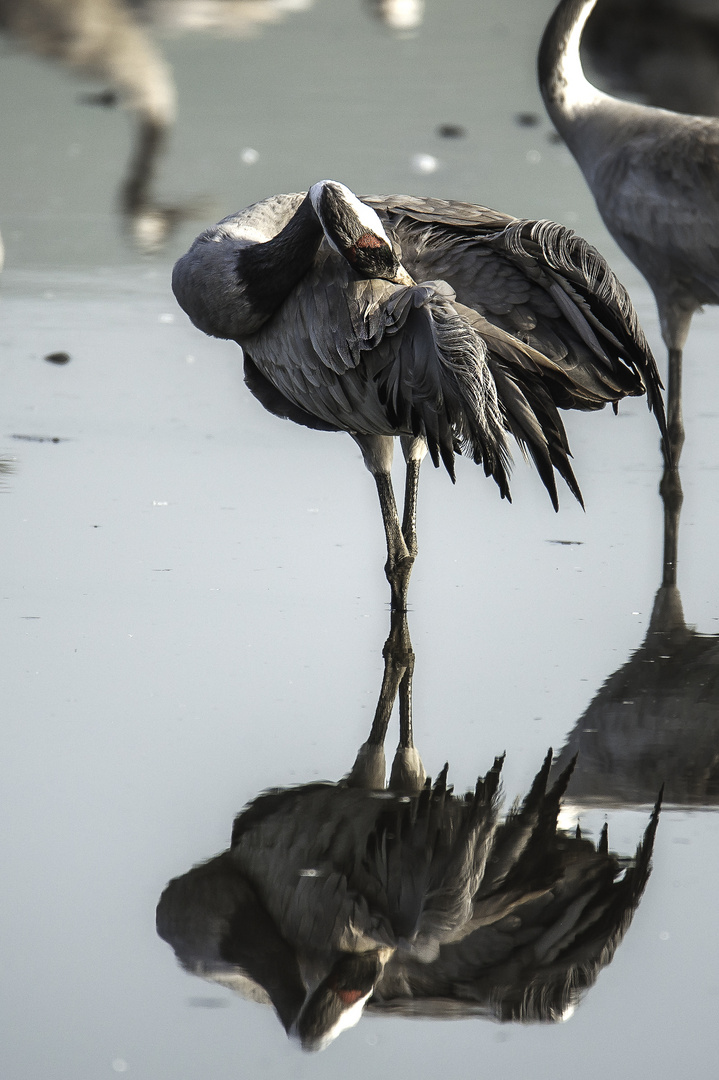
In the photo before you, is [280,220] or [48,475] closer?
[280,220]

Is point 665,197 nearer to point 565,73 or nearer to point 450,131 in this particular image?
point 565,73

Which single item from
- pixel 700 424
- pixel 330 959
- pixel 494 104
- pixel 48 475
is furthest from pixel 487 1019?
pixel 494 104

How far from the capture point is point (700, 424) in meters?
6.42

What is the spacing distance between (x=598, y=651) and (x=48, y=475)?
2376mm

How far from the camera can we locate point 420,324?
12.9ft

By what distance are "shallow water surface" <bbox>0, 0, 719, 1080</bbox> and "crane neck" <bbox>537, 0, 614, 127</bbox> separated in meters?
1.31

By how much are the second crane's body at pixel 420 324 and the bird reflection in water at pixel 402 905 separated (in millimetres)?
976

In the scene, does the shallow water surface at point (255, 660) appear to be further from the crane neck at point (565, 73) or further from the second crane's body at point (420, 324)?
the crane neck at point (565, 73)

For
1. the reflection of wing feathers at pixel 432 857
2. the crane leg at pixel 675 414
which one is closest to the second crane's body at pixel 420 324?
the reflection of wing feathers at pixel 432 857

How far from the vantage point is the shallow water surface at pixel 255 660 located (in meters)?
2.82

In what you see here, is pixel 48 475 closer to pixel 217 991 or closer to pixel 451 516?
pixel 451 516

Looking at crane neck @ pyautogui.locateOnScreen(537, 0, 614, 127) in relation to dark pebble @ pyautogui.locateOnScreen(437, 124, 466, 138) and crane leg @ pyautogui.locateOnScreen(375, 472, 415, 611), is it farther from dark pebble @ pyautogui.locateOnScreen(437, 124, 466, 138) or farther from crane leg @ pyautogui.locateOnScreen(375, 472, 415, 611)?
dark pebble @ pyautogui.locateOnScreen(437, 124, 466, 138)

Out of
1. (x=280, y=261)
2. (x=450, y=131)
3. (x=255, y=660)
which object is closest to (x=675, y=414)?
(x=280, y=261)

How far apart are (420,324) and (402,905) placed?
1.54 meters
